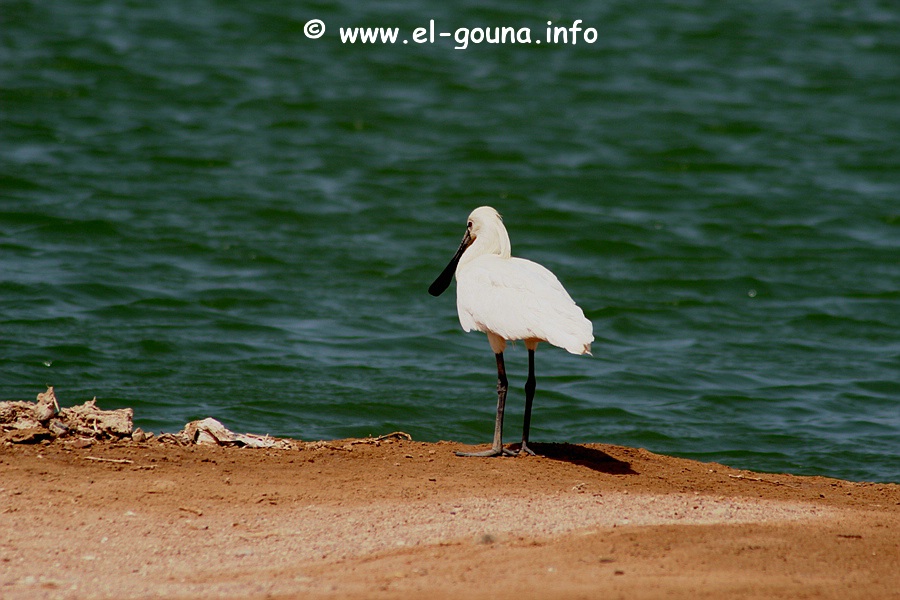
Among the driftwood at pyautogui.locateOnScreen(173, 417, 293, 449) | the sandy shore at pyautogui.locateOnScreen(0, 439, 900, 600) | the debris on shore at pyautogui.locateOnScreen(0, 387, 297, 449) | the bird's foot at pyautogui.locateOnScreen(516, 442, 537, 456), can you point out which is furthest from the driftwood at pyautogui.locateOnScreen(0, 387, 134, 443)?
the bird's foot at pyautogui.locateOnScreen(516, 442, 537, 456)

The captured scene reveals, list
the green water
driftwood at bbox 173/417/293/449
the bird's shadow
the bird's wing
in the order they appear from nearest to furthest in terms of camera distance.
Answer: the bird's wing < the bird's shadow < driftwood at bbox 173/417/293/449 < the green water

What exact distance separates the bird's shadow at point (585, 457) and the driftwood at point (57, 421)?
2766mm

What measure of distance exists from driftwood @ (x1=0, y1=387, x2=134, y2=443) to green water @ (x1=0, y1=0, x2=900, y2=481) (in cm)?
238

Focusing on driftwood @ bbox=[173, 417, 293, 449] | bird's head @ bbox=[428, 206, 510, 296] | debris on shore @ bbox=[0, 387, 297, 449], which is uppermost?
bird's head @ bbox=[428, 206, 510, 296]

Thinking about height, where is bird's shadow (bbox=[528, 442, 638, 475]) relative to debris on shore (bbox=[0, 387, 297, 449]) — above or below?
below

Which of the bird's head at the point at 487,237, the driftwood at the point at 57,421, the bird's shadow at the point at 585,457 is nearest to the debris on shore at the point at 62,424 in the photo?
the driftwood at the point at 57,421

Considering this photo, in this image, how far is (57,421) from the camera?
7688 millimetres

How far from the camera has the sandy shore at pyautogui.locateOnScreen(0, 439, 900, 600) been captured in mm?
5371

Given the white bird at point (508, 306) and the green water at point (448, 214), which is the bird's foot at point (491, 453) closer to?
the white bird at point (508, 306)

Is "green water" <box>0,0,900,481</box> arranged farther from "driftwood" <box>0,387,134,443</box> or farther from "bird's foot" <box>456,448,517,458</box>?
"driftwood" <box>0,387,134,443</box>

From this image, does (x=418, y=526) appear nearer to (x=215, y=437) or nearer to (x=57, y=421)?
(x=215, y=437)

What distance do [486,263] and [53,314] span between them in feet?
21.6

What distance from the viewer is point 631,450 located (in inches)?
335

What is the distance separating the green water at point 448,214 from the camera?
37.5 feet
